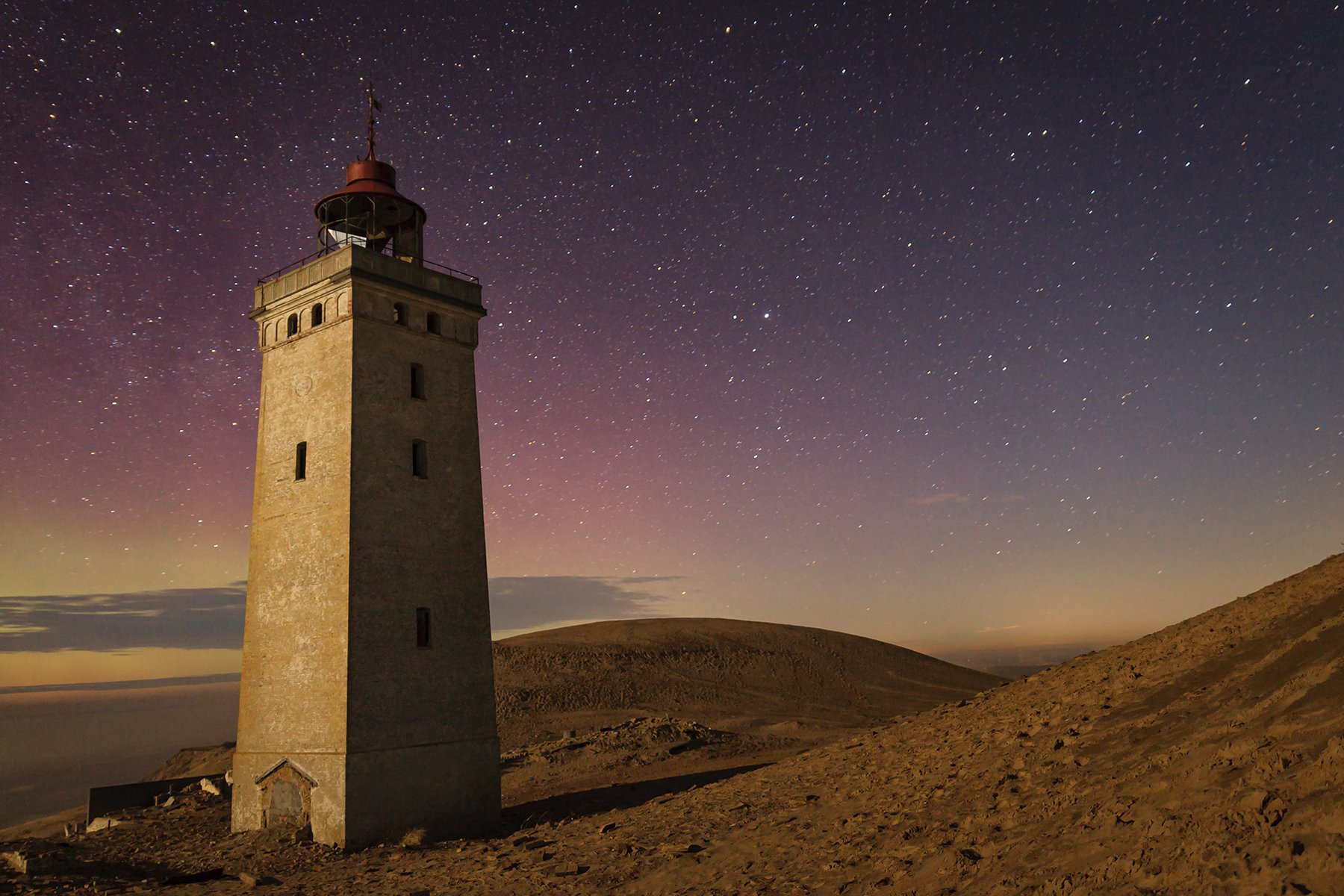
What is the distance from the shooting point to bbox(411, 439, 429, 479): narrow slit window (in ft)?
73.6

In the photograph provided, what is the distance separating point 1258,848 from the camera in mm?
8859

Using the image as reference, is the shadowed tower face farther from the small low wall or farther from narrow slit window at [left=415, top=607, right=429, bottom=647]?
the small low wall

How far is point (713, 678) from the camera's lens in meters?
54.4

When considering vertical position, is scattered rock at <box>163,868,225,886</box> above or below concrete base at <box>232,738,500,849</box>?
below

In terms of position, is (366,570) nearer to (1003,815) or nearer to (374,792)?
(374,792)

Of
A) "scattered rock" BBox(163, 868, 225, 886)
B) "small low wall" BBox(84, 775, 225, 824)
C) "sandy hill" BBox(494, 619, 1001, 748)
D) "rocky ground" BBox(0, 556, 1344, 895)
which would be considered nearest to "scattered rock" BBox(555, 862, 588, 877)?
"rocky ground" BBox(0, 556, 1344, 895)

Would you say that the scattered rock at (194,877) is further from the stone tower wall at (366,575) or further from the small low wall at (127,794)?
the small low wall at (127,794)

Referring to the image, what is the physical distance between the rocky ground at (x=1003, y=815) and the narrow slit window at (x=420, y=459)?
8.29 meters

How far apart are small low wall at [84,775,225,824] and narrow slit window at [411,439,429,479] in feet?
37.8

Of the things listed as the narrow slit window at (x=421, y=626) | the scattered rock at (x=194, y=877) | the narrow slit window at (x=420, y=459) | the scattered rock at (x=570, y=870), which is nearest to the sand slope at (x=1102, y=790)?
the scattered rock at (x=570, y=870)

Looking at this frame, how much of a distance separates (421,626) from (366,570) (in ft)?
6.42

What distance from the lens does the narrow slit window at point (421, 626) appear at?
2152 cm

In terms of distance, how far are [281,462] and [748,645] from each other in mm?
43524

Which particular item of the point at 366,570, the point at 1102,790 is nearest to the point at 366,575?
the point at 366,570
